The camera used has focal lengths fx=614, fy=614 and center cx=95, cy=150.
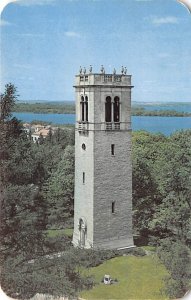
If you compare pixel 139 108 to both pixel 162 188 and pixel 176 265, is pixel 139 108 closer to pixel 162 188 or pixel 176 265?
pixel 162 188

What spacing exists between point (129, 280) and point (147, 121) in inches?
81.4

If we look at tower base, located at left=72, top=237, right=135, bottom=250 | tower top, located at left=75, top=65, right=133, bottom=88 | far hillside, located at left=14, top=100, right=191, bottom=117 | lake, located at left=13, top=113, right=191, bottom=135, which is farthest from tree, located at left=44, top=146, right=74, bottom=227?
tower top, located at left=75, top=65, right=133, bottom=88

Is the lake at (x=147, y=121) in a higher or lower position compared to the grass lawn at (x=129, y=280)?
higher

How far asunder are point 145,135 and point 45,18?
1965 millimetres

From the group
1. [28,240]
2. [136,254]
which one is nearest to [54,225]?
[28,240]

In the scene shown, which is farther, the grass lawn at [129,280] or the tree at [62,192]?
the tree at [62,192]

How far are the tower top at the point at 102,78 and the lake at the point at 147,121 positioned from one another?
0.45 meters

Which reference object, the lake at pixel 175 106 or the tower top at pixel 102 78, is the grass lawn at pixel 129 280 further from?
the tower top at pixel 102 78

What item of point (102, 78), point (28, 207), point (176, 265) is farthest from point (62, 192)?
point (176, 265)

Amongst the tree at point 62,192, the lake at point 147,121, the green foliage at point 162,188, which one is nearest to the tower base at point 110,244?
the green foliage at point 162,188

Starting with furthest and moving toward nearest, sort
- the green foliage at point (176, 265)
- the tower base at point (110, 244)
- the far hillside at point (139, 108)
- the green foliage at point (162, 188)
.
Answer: the green foliage at point (162, 188), the tower base at point (110, 244), the green foliage at point (176, 265), the far hillside at point (139, 108)

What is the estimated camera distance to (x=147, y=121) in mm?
7941

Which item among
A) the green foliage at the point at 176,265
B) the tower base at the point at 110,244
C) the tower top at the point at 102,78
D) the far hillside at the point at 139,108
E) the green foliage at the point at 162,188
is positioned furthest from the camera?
the green foliage at the point at 162,188

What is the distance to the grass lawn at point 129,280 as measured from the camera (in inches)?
310
